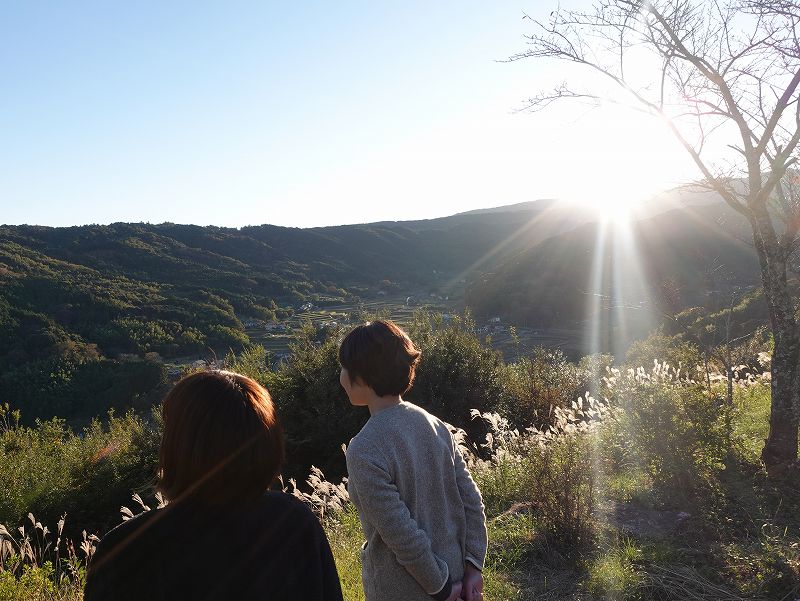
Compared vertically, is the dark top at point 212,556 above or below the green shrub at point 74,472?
above

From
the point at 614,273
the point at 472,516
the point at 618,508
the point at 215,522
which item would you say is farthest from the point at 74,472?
the point at 614,273

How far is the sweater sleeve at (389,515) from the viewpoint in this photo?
170 centimetres

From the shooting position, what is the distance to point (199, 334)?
46438 mm

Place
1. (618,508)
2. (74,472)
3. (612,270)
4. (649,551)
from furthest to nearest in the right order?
1. (612,270)
2. (74,472)
3. (618,508)
4. (649,551)

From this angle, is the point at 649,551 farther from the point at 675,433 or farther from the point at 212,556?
the point at 212,556

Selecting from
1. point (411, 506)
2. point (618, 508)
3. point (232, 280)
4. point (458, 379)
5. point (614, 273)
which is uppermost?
point (411, 506)

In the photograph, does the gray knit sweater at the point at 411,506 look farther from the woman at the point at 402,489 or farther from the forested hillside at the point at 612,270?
the forested hillside at the point at 612,270

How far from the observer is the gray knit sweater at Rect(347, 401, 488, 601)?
1.71 m

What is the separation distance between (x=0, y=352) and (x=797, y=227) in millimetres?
47267

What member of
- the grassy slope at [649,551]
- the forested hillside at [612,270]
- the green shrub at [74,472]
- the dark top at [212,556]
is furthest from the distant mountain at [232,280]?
the green shrub at [74,472]

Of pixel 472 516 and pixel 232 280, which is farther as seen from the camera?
pixel 232 280

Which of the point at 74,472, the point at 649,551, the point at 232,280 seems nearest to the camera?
the point at 649,551

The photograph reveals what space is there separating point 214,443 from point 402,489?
2.45 feet

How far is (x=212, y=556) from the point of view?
1.22 meters
